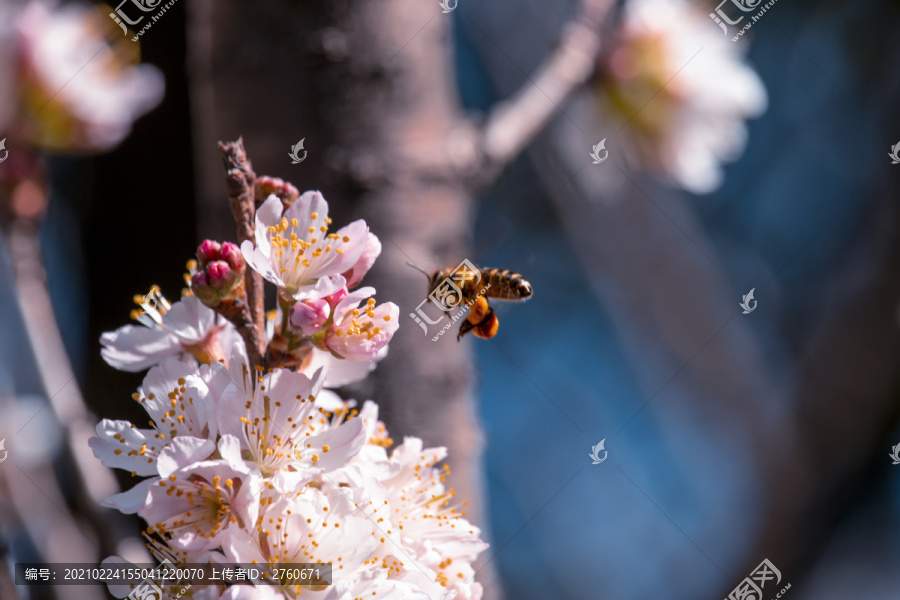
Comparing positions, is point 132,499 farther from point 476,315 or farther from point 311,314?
point 476,315

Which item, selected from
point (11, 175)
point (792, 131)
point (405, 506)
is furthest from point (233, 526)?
point (792, 131)

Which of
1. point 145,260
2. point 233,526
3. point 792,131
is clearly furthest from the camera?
point 792,131

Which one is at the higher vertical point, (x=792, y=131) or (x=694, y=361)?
(x=792, y=131)

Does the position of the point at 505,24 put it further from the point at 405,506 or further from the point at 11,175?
the point at 405,506

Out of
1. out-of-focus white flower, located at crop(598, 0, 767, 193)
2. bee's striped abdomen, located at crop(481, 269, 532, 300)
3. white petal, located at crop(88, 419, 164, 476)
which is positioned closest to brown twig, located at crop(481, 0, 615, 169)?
out-of-focus white flower, located at crop(598, 0, 767, 193)

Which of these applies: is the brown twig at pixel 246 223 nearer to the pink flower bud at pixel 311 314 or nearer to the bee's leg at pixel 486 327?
the pink flower bud at pixel 311 314

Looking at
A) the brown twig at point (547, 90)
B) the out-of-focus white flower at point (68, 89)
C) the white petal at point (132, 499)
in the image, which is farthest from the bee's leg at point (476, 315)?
the out-of-focus white flower at point (68, 89)
